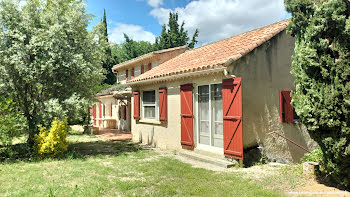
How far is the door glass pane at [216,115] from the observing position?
7863 mm

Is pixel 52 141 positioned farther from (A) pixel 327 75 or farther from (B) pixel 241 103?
(A) pixel 327 75

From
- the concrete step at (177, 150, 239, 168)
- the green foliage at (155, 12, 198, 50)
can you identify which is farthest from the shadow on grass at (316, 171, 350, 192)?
the green foliage at (155, 12, 198, 50)

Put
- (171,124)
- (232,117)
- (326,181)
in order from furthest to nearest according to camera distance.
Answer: (171,124), (232,117), (326,181)

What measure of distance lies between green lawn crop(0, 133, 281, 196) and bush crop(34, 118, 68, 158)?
1.33 feet

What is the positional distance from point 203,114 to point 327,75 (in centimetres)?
449

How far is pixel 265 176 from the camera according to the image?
601 cm

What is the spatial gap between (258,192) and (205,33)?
32793 millimetres

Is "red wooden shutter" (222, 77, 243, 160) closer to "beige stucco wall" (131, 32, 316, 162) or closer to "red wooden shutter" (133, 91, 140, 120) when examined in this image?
"beige stucco wall" (131, 32, 316, 162)

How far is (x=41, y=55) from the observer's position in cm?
909

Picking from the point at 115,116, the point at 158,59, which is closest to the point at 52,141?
the point at 115,116

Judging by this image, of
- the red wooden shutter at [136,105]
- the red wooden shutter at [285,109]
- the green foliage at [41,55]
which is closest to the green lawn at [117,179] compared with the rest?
the green foliage at [41,55]

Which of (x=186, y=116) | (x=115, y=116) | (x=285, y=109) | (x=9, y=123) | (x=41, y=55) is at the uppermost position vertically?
(x=41, y=55)

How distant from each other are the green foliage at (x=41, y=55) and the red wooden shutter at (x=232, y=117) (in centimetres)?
562

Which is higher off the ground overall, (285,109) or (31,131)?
(285,109)
